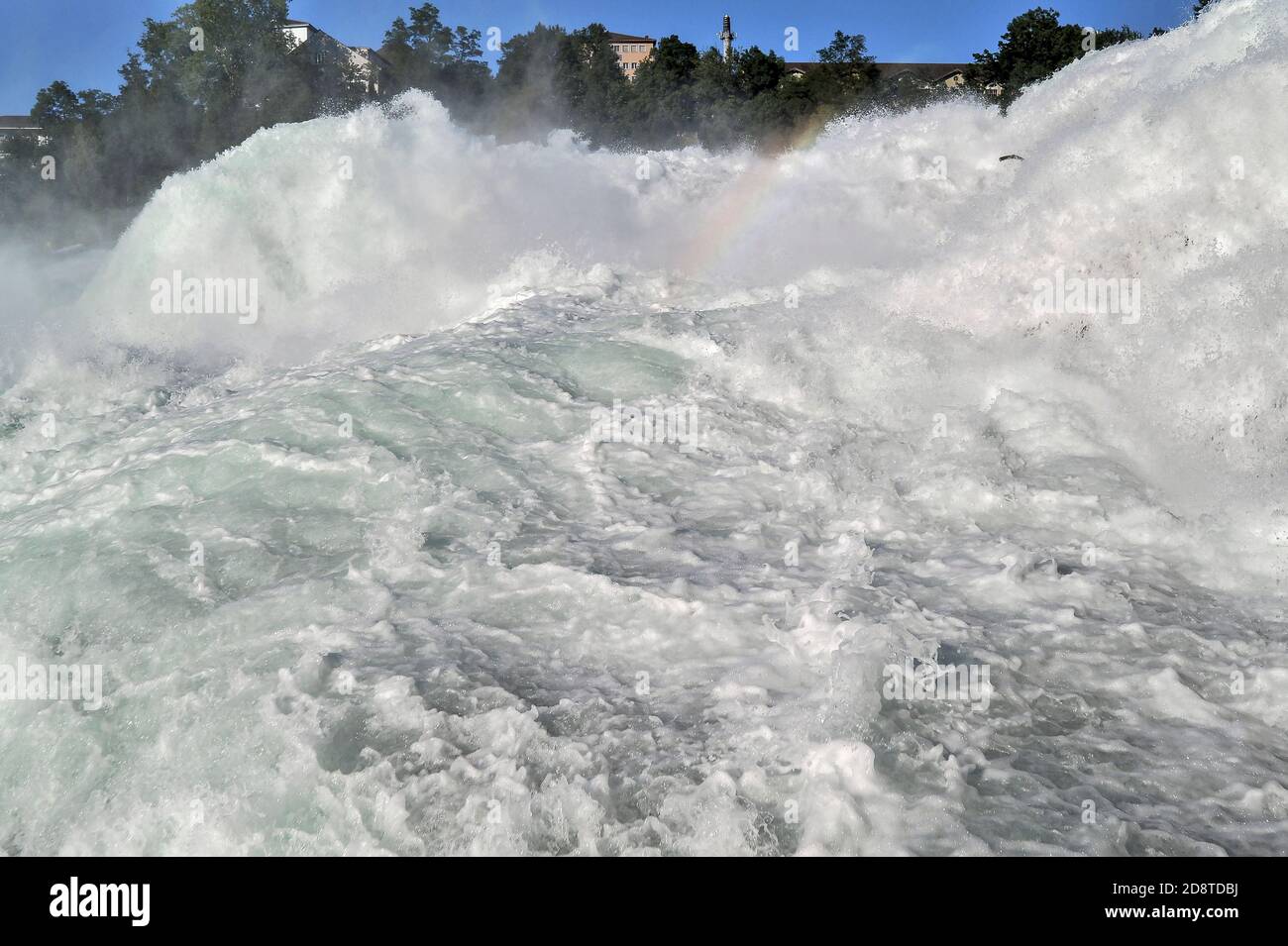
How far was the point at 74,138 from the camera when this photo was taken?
42.6m

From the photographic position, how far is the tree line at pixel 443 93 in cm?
4166

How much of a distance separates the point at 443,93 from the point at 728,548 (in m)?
52.8

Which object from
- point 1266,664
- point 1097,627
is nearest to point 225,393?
point 1097,627

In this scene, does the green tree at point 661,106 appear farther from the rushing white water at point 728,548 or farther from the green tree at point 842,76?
the rushing white water at point 728,548

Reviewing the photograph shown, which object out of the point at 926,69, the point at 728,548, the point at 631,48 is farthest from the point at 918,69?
the point at 728,548

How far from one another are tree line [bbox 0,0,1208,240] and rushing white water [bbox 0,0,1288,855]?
110 ft

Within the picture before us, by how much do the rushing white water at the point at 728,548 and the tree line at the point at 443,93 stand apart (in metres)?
33.5

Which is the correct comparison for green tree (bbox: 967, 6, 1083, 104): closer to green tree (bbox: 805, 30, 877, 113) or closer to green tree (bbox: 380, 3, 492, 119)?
green tree (bbox: 805, 30, 877, 113)
